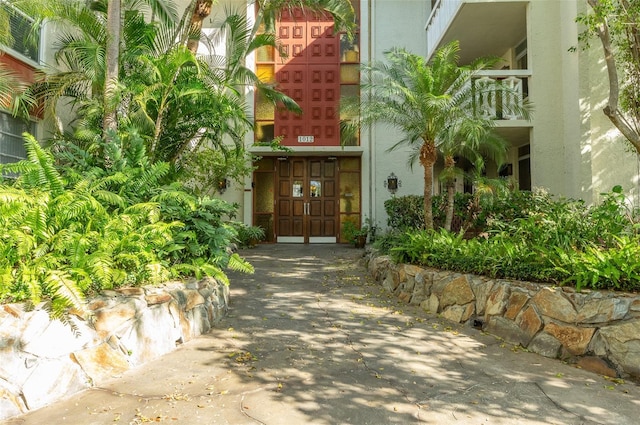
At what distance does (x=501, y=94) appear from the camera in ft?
28.0

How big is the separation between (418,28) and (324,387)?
1272cm

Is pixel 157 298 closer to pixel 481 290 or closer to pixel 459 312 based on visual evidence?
pixel 459 312

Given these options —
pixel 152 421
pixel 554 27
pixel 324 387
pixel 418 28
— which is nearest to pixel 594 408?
pixel 324 387

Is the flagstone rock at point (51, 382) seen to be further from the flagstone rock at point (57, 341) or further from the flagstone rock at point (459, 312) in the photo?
the flagstone rock at point (459, 312)

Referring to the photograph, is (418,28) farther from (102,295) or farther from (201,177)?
(102,295)

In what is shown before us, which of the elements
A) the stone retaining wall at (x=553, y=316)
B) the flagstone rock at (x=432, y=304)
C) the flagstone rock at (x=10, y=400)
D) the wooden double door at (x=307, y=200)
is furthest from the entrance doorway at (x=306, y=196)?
the flagstone rock at (x=10, y=400)

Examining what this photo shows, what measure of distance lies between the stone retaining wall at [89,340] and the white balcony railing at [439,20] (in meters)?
9.26

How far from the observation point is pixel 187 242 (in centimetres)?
512

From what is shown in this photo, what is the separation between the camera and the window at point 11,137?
8.09 m

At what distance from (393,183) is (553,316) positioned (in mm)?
8672

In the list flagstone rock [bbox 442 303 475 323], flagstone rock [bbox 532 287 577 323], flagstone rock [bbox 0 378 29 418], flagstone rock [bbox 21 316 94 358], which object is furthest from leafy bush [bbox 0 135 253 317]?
flagstone rock [bbox 532 287 577 323]

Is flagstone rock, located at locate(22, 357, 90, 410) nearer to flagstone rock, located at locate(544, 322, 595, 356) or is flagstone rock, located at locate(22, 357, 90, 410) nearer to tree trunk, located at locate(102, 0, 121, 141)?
tree trunk, located at locate(102, 0, 121, 141)

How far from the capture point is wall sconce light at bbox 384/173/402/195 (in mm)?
12797

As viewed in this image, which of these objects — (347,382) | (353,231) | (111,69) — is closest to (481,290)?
(347,382)
